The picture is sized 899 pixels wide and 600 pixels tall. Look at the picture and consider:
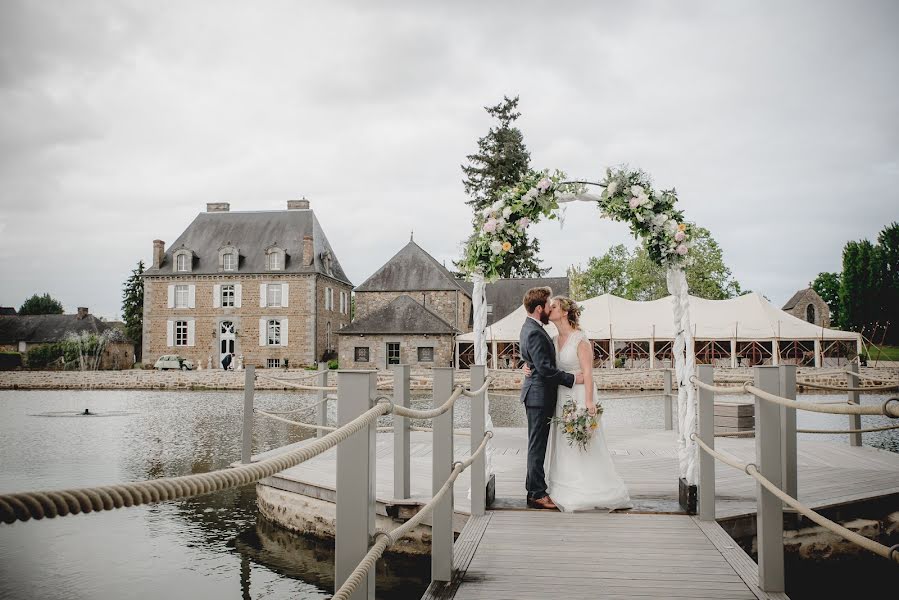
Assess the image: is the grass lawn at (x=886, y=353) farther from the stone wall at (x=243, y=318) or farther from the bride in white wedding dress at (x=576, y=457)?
the bride in white wedding dress at (x=576, y=457)

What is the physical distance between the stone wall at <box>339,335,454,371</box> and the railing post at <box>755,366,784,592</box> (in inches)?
1176

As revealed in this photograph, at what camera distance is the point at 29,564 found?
5984mm

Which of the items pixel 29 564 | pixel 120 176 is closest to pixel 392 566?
pixel 29 564

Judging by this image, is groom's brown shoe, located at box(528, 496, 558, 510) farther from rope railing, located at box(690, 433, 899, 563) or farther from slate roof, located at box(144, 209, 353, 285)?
slate roof, located at box(144, 209, 353, 285)

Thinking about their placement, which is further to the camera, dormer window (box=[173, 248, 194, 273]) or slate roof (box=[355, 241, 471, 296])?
dormer window (box=[173, 248, 194, 273])

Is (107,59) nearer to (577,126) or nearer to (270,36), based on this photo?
(270,36)

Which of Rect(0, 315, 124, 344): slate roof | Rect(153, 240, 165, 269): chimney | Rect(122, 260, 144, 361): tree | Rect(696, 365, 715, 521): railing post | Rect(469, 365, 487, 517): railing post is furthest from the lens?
Rect(0, 315, 124, 344): slate roof

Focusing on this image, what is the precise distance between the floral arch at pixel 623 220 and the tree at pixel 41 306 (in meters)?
94.6

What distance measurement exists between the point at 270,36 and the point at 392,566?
2006 centimetres

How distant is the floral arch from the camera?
5379 millimetres

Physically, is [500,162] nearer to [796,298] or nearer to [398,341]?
[398,341]

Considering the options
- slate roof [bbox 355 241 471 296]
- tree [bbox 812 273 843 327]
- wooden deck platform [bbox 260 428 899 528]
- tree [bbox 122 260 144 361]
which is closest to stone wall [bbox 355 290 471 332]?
slate roof [bbox 355 241 471 296]

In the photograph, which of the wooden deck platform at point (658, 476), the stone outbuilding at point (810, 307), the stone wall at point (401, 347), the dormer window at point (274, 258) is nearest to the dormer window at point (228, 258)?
the dormer window at point (274, 258)

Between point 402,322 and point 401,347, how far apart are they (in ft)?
4.49
